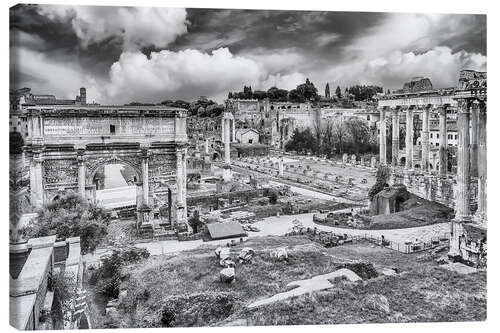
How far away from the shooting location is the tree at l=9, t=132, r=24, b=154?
25.9ft

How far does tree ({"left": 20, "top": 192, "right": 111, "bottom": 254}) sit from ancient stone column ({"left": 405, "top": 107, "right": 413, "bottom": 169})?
25.6ft

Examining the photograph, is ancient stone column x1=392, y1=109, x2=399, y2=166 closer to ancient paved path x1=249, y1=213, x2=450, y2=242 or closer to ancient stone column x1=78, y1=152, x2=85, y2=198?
ancient paved path x1=249, y1=213, x2=450, y2=242

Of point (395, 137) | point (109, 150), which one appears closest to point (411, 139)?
point (395, 137)

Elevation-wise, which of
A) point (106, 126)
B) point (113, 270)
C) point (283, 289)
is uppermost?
point (106, 126)

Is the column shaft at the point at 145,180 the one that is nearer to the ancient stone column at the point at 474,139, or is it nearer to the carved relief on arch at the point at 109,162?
the carved relief on arch at the point at 109,162

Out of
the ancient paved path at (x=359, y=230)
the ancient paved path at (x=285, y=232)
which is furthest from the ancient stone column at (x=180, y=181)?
the ancient paved path at (x=359, y=230)

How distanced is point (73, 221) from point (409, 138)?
8.93m

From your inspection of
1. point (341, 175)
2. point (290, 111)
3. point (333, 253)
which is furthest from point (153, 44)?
point (341, 175)

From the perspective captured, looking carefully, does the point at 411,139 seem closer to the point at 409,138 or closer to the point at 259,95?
the point at 409,138

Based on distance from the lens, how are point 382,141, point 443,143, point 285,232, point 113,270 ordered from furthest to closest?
1. point 382,141
2. point 443,143
3. point 285,232
4. point 113,270

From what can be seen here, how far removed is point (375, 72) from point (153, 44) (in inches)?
184

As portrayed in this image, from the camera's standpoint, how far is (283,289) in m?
8.41

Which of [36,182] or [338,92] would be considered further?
[338,92]

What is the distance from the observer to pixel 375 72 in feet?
33.1
